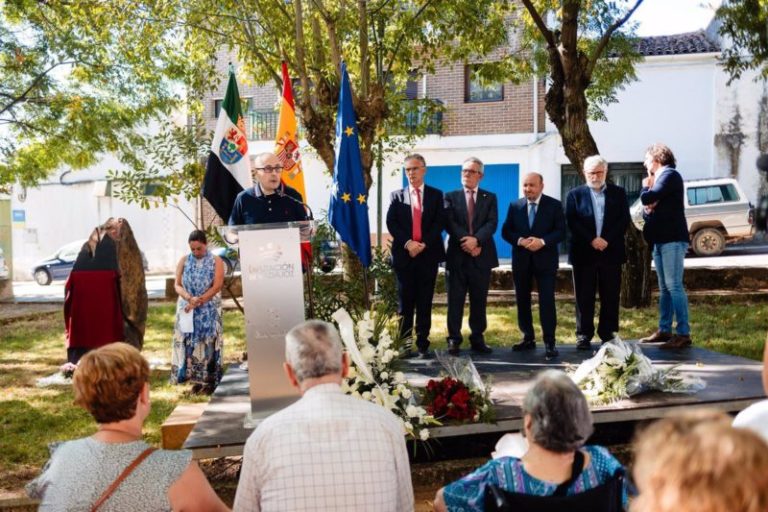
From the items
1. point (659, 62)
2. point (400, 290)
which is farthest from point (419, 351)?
point (659, 62)

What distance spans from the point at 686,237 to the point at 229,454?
15.7 feet

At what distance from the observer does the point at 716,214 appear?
62.4ft

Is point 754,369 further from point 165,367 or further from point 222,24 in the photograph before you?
point 222,24

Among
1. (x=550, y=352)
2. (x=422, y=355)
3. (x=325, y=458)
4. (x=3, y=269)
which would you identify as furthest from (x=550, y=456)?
(x=3, y=269)

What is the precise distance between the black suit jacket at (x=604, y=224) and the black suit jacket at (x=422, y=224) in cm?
130

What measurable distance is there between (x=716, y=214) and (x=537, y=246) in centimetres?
1385

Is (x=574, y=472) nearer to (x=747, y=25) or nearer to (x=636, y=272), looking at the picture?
(x=636, y=272)

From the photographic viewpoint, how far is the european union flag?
6.71m

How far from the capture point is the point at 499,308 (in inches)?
478

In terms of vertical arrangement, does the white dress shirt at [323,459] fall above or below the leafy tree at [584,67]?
below

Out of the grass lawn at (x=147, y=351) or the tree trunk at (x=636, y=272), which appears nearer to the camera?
the grass lawn at (x=147, y=351)

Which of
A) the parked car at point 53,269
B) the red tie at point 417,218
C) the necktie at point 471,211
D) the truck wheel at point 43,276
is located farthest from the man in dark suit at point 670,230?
the truck wheel at point 43,276

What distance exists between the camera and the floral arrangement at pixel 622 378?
5.31 meters

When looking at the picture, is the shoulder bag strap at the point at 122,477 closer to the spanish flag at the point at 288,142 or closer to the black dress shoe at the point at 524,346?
the black dress shoe at the point at 524,346
